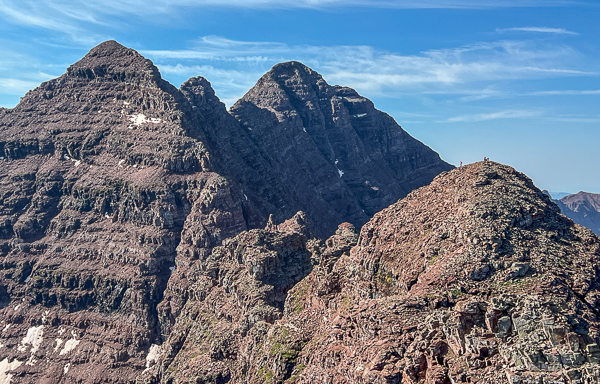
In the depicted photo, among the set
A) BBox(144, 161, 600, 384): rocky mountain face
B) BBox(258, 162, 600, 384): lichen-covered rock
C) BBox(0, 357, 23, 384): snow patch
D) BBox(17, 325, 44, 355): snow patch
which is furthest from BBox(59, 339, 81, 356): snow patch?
BBox(258, 162, 600, 384): lichen-covered rock

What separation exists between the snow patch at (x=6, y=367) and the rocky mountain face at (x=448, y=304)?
110908 millimetres

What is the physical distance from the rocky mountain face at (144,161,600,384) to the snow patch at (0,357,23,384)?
110908 millimetres

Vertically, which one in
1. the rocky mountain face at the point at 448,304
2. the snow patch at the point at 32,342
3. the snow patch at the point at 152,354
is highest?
the rocky mountain face at the point at 448,304

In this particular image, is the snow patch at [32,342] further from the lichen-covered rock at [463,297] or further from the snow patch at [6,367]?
the lichen-covered rock at [463,297]

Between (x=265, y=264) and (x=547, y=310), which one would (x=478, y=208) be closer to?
(x=547, y=310)

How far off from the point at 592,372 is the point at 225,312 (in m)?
83.6

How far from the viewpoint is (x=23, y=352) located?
193m

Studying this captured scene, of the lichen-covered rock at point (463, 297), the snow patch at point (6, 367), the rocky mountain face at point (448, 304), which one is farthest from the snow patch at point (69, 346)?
the lichen-covered rock at point (463, 297)

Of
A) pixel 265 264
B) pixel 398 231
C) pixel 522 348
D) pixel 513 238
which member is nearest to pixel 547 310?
pixel 522 348

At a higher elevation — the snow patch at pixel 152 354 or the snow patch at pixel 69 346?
the snow patch at pixel 152 354

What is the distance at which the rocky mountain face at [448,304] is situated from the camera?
5097 centimetres

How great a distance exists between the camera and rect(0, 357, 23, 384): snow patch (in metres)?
186

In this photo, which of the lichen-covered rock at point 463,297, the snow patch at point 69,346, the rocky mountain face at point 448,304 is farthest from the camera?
the snow patch at point 69,346

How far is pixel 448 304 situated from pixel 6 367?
6987 inches
